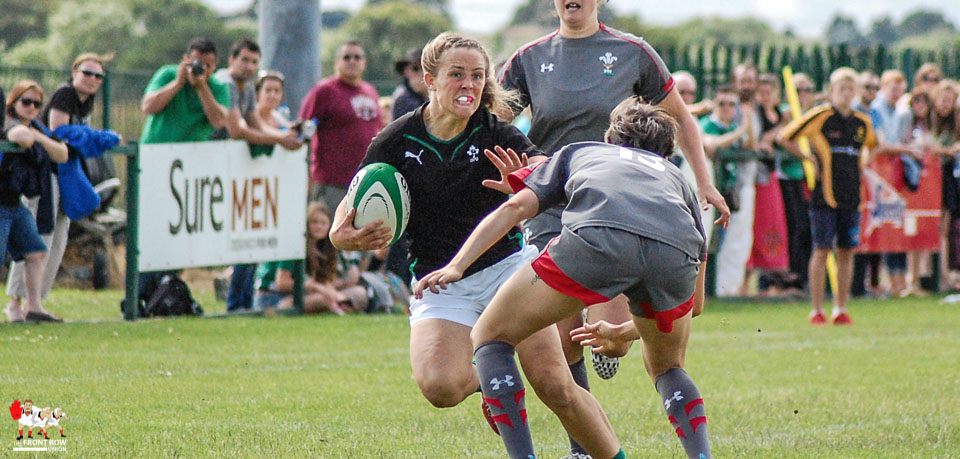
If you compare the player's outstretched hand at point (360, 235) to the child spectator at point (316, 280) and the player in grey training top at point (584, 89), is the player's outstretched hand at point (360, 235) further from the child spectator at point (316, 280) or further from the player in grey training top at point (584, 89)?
the child spectator at point (316, 280)

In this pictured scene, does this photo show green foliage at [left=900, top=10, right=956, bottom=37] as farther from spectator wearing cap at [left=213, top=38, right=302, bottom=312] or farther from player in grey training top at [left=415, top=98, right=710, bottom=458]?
player in grey training top at [left=415, top=98, right=710, bottom=458]

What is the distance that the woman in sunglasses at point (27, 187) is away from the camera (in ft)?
31.3

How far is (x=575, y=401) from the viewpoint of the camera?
5227mm

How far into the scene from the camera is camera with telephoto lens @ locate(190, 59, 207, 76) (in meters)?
10.5

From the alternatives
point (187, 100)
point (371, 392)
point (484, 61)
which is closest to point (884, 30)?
point (187, 100)

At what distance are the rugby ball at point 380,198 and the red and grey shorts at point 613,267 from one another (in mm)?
824

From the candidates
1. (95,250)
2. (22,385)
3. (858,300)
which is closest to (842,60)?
(858,300)

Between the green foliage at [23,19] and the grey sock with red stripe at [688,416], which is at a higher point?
the green foliage at [23,19]

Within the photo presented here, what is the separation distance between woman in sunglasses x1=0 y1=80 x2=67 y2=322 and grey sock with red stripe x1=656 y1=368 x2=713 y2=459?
582 centimetres

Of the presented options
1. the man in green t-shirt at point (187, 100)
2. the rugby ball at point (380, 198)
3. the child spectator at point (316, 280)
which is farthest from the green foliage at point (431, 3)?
the rugby ball at point (380, 198)

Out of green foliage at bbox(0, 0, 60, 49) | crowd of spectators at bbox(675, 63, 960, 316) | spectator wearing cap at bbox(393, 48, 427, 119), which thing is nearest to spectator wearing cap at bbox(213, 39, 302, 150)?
spectator wearing cap at bbox(393, 48, 427, 119)

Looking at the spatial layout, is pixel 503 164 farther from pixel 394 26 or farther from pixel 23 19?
pixel 394 26

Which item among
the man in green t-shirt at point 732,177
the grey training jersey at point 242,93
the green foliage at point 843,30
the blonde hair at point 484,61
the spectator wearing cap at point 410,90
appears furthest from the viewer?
the green foliage at point 843,30

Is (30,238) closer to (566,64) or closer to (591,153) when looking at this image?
(566,64)
